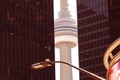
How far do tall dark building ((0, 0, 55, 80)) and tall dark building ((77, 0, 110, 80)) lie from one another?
61.8ft

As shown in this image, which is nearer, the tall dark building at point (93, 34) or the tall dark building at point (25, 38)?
the tall dark building at point (25, 38)

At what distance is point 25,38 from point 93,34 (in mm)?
32860

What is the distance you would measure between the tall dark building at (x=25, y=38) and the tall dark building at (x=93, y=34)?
1885 centimetres

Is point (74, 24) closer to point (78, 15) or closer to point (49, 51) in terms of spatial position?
point (78, 15)

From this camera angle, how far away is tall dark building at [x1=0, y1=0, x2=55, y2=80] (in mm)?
109812

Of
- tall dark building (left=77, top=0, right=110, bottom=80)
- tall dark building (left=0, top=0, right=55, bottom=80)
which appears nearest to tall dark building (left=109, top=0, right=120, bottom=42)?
tall dark building (left=0, top=0, right=55, bottom=80)

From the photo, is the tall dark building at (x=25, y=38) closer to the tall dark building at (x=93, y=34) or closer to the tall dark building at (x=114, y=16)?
the tall dark building at (x=93, y=34)

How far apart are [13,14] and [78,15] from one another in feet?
132

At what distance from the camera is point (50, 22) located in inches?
5064

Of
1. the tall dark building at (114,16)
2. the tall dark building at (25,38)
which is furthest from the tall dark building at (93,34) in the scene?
the tall dark building at (114,16)

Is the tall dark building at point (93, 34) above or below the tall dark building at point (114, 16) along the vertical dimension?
below

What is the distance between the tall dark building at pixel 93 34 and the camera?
13905cm

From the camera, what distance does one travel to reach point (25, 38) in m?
119

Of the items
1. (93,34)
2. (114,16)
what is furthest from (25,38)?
(114,16)
